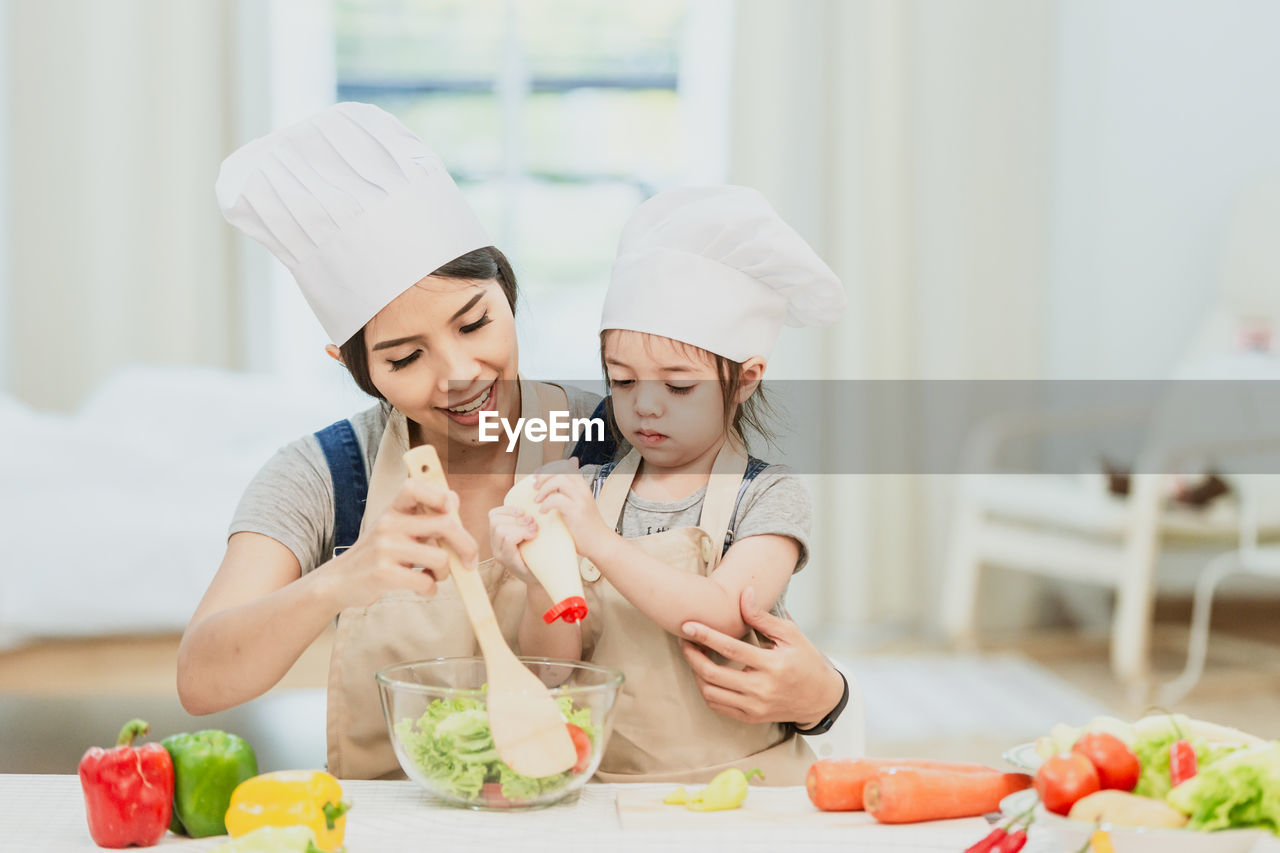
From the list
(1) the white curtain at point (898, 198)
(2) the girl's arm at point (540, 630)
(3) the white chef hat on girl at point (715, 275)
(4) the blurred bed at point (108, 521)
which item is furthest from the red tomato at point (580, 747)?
(1) the white curtain at point (898, 198)

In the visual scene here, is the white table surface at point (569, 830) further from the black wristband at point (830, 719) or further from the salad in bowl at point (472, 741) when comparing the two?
the black wristband at point (830, 719)

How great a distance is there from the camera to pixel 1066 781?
2.60 feet

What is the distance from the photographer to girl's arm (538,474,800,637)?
3.26 feet

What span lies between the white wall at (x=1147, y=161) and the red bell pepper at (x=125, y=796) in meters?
3.66

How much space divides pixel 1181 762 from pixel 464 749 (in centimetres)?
52

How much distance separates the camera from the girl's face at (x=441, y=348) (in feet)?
3.44

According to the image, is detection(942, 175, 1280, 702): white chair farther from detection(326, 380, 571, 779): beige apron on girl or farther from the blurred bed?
detection(326, 380, 571, 779): beige apron on girl

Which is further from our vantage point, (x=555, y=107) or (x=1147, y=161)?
(x=555, y=107)

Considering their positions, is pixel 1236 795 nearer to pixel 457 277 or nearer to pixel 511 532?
pixel 511 532

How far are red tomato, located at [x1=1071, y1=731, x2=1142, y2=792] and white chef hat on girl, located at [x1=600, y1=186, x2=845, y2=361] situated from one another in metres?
0.46

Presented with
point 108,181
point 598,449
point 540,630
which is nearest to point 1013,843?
point 540,630

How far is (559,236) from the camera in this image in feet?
13.6

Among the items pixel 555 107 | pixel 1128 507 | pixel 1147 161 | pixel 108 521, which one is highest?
pixel 555 107

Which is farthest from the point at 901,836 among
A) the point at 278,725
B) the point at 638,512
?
the point at 278,725
